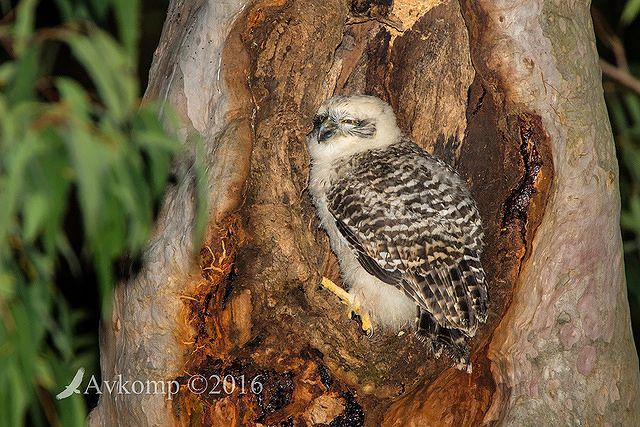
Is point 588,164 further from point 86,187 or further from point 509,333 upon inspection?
point 86,187

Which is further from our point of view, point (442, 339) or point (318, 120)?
point (318, 120)

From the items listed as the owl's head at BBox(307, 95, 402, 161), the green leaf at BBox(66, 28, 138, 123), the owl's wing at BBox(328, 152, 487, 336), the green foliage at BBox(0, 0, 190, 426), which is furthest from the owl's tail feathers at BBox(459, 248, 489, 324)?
the green leaf at BBox(66, 28, 138, 123)

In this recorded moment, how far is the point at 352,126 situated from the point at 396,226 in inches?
24.9

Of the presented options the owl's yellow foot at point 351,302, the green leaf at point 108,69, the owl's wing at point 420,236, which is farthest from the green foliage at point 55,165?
the owl's yellow foot at point 351,302

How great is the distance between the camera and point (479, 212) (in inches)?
113

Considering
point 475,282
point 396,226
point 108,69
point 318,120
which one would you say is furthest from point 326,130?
point 108,69

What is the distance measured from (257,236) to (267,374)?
0.58 m

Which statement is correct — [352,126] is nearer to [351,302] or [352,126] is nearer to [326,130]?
[326,130]

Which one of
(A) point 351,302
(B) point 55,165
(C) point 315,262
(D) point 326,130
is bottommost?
(A) point 351,302

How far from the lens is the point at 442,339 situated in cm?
271

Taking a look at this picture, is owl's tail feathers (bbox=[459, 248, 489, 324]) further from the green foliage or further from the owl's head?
the green foliage

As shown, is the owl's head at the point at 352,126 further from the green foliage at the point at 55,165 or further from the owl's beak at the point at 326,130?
the green foliage at the point at 55,165

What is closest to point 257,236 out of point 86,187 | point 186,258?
point 186,258

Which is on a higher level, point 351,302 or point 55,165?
point 55,165
